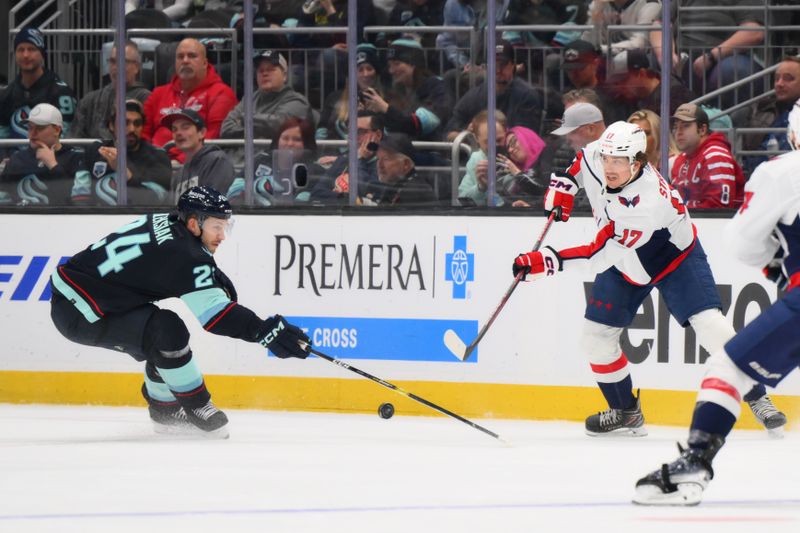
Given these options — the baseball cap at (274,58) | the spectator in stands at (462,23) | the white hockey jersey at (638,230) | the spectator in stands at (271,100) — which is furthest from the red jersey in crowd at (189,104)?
the white hockey jersey at (638,230)

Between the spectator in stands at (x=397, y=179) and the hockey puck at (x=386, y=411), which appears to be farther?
the spectator in stands at (x=397, y=179)

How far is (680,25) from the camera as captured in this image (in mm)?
6305

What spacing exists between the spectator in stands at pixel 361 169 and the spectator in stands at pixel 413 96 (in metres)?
0.10

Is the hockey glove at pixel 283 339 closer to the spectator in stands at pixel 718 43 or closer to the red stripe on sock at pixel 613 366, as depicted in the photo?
the red stripe on sock at pixel 613 366

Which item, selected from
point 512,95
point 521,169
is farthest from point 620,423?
point 512,95

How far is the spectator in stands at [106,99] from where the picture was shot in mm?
7020

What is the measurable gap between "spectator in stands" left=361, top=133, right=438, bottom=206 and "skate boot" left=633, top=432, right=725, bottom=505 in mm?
2835

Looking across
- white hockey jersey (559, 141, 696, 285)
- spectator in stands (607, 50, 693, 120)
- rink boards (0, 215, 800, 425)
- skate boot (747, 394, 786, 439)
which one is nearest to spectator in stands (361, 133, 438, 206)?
rink boards (0, 215, 800, 425)

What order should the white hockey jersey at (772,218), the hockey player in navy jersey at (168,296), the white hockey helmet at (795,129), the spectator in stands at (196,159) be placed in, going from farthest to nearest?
the spectator in stands at (196,159) < the hockey player in navy jersey at (168,296) < the white hockey helmet at (795,129) < the white hockey jersey at (772,218)

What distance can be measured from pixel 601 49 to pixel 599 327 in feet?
4.29

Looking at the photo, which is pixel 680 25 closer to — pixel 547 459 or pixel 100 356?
pixel 547 459

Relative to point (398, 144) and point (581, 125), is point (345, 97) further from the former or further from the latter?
point (581, 125)

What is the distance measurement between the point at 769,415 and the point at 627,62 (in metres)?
1.64

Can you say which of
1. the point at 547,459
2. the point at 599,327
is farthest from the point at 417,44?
the point at 547,459
